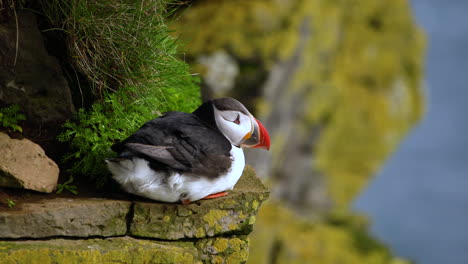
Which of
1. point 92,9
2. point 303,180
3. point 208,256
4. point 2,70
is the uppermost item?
point 92,9

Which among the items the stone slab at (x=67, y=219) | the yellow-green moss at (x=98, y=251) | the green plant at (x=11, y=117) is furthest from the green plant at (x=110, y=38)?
the yellow-green moss at (x=98, y=251)

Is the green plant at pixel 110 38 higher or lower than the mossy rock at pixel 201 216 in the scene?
higher

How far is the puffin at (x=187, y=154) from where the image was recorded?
6.17ft

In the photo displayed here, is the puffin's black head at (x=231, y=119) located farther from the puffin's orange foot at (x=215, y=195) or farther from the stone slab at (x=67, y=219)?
the stone slab at (x=67, y=219)

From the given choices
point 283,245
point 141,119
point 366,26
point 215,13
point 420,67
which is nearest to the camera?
point 141,119

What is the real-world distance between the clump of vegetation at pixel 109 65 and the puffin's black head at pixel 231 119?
35 centimetres

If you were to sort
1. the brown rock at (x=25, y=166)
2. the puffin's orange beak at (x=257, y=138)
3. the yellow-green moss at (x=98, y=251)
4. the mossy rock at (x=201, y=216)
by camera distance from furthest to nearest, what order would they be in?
1. the puffin's orange beak at (x=257, y=138)
2. the mossy rock at (x=201, y=216)
3. the brown rock at (x=25, y=166)
4. the yellow-green moss at (x=98, y=251)

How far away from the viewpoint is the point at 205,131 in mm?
2014

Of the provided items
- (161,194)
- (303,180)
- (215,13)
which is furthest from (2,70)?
(303,180)

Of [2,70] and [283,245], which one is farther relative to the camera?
[283,245]

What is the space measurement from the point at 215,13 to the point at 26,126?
2.78m

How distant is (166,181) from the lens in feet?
6.32

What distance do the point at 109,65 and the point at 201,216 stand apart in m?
0.74

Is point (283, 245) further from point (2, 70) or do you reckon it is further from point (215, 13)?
point (2, 70)
